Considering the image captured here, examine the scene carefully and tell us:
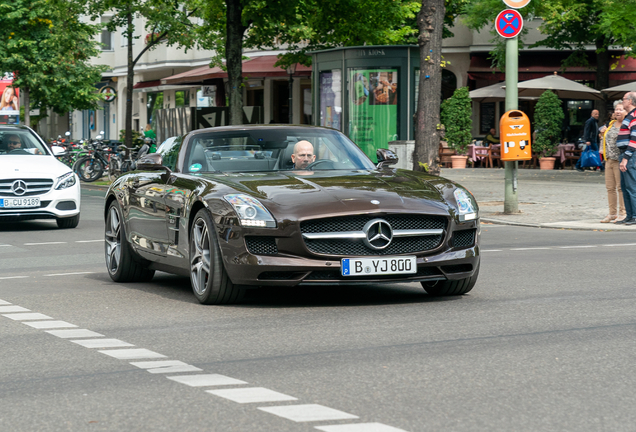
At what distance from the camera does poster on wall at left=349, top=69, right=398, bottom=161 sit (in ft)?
79.2

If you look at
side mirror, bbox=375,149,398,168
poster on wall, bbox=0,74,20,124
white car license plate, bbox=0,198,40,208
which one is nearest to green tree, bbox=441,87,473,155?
poster on wall, bbox=0,74,20,124

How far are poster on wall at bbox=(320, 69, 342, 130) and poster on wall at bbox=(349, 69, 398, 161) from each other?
0.35 metres

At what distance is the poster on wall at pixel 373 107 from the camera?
79.2 ft

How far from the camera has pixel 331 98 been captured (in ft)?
82.9

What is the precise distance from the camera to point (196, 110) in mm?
28453

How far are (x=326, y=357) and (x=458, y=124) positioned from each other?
103 ft

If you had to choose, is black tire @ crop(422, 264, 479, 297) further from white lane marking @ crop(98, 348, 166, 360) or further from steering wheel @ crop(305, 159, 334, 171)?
white lane marking @ crop(98, 348, 166, 360)

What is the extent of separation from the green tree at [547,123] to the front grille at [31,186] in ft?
70.9

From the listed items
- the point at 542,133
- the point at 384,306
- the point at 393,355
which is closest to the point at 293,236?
the point at 384,306

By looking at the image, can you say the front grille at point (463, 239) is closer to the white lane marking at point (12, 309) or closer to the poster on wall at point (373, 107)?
the white lane marking at point (12, 309)

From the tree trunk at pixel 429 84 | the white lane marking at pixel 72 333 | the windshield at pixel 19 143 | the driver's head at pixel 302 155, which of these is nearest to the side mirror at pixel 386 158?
the driver's head at pixel 302 155

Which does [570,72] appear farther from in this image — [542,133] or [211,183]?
[211,183]

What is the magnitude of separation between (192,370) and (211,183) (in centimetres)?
294

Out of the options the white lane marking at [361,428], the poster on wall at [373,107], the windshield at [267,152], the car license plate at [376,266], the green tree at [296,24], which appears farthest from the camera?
the green tree at [296,24]
